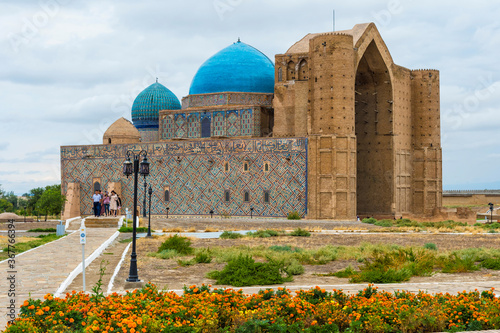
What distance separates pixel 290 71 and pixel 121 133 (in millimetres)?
12730

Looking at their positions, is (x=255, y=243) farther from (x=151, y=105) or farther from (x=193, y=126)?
(x=151, y=105)

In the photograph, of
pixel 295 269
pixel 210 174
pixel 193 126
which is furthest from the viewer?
pixel 193 126

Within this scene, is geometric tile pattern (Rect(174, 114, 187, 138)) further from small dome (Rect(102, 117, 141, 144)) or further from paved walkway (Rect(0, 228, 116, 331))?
paved walkway (Rect(0, 228, 116, 331))

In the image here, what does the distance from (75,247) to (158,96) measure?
105 feet

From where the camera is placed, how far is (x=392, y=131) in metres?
39.2

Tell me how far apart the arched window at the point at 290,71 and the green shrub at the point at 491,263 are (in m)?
26.5

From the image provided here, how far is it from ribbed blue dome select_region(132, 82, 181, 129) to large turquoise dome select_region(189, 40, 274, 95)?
353 centimetres

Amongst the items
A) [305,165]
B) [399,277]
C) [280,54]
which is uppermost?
[280,54]

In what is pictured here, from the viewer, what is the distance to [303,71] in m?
38.7

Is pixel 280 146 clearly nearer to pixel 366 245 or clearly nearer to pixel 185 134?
pixel 185 134

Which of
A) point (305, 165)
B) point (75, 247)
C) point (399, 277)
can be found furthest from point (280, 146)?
point (399, 277)

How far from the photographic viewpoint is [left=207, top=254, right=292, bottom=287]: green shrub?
11.3 meters

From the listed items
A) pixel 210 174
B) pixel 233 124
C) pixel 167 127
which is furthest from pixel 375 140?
pixel 167 127

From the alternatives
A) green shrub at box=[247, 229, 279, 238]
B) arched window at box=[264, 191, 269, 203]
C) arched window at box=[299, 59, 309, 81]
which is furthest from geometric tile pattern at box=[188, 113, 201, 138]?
green shrub at box=[247, 229, 279, 238]
